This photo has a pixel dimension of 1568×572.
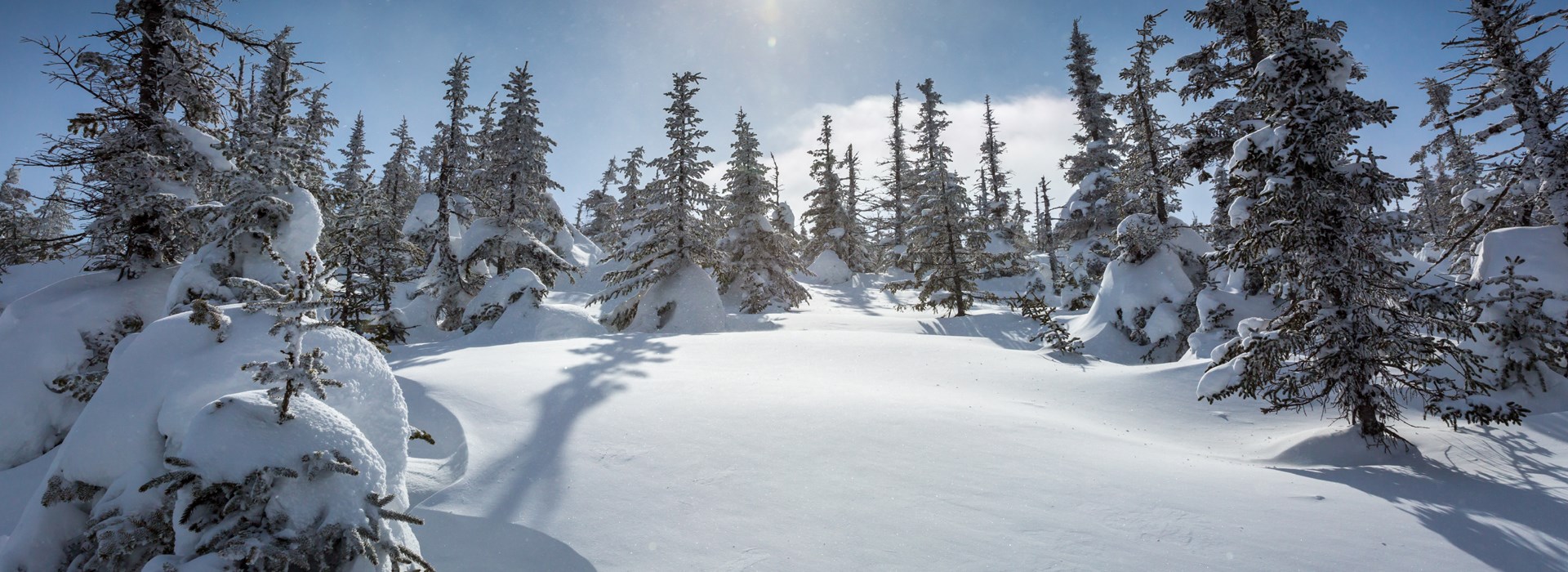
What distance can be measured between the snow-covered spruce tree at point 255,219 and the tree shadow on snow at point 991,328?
16.2m

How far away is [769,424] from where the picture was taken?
239 inches

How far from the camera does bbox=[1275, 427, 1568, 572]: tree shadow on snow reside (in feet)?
13.5

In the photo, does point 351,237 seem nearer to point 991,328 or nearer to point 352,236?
point 352,236

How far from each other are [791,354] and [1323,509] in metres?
7.59

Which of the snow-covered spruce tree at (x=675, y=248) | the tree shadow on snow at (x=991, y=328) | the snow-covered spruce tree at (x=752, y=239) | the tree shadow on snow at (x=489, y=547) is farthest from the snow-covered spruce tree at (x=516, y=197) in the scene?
the tree shadow on snow at (x=489, y=547)

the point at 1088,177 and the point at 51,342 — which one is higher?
the point at 1088,177

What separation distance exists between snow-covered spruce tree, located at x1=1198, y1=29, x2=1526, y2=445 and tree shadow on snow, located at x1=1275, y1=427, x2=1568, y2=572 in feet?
1.62

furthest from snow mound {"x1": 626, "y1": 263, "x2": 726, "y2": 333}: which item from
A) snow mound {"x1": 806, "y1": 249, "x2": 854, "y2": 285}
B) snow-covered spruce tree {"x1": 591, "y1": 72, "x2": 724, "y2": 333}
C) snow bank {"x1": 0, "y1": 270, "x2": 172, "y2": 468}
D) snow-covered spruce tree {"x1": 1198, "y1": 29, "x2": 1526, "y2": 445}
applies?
snow mound {"x1": 806, "y1": 249, "x2": 854, "y2": 285}


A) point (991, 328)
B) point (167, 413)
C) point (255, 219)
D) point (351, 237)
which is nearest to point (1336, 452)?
point (167, 413)

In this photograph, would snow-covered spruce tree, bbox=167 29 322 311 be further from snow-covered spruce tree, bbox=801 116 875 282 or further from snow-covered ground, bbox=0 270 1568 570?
snow-covered spruce tree, bbox=801 116 875 282

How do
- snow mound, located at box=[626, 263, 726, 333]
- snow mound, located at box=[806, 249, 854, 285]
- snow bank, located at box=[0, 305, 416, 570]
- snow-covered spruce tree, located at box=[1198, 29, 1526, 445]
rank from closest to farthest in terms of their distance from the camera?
snow bank, located at box=[0, 305, 416, 570] → snow-covered spruce tree, located at box=[1198, 29, 1526, 445] → snow mound, located at box=[626, 263, 726, 333] → snow mound, located at box=[806, 249, 854, 285]

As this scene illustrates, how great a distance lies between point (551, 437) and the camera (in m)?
5.75

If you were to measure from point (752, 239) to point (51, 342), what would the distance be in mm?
17336

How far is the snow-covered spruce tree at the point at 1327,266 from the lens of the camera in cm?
686
